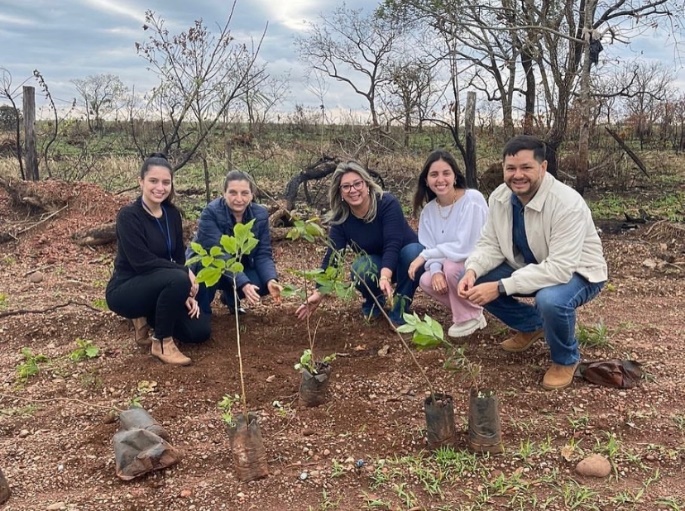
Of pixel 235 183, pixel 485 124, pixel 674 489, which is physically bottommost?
pixel 674 489

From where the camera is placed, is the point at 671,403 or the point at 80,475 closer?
the point at 80,475

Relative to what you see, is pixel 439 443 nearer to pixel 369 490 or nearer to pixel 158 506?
pixel 369 490

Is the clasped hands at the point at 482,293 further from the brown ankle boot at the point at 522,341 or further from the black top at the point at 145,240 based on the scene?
the black top at the point at 145,240

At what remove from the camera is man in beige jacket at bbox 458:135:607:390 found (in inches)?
109

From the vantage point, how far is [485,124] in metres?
12.4

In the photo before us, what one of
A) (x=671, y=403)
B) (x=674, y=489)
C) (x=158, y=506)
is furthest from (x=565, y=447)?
(x=158, y=506)

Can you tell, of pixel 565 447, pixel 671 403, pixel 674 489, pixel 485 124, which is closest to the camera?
pixel 674 489

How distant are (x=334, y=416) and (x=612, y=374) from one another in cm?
132

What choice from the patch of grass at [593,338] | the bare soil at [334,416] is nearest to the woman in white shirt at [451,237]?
the bare soil at [334,416]

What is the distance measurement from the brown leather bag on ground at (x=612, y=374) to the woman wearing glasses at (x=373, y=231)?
108cm

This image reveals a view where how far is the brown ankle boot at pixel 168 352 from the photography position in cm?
331

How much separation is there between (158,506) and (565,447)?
151cm

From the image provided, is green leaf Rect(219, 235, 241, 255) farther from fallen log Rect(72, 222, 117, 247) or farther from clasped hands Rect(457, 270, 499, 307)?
fallen log Rect(72, 222, 117, 247)

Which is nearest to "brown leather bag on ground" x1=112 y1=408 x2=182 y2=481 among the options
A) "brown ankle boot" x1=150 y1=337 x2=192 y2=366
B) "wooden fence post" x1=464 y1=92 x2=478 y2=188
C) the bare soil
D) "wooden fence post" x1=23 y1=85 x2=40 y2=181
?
the bare soil
